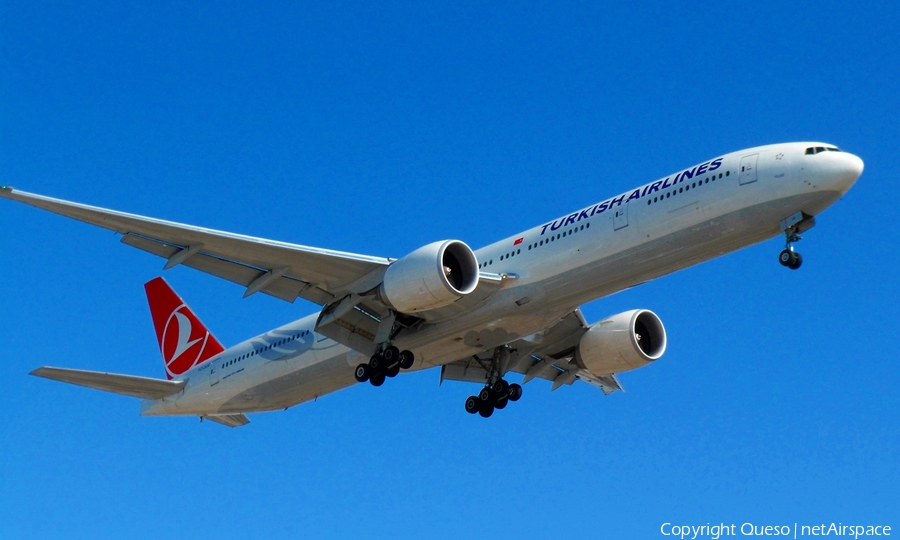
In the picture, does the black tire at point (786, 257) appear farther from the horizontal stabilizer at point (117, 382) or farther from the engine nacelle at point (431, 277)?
the horizontal stabilizer at point (117, 382)

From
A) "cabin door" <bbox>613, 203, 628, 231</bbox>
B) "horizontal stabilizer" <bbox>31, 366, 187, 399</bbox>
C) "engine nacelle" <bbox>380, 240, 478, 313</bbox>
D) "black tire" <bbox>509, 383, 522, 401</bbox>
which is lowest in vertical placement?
"horizontal stabilizer" <bbox>31, 366, 187, 399</bbox>

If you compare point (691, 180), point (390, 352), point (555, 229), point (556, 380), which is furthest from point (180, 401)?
point (691, 180)

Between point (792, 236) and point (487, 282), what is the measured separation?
7.29m

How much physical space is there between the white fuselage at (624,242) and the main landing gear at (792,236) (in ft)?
0.59

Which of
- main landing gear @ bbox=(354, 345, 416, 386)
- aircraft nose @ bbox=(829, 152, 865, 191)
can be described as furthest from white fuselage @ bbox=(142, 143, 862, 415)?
main landing gear @ bbox=(354, 345, 416, 386)

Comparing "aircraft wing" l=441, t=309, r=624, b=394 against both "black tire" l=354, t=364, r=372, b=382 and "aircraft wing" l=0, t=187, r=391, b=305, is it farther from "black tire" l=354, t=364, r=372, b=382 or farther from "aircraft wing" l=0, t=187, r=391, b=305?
"aircraft wing" l=0, t=187, r=391, b=305

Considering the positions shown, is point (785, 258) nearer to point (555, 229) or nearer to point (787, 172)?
point (787, 172)

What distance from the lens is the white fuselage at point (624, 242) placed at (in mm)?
23984

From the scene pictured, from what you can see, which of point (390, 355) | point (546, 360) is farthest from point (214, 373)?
point (546, 360)

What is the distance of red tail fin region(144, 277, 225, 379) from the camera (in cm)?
3462

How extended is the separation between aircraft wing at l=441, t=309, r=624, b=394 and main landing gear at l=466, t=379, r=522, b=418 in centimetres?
50

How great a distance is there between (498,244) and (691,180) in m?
5.47

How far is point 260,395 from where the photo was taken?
31.2m

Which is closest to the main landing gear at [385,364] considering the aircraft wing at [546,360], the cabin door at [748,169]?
the aircraft wing at [546,360]
